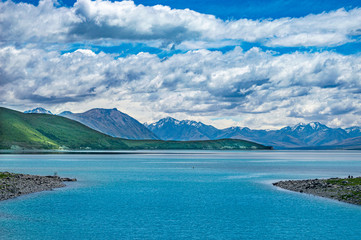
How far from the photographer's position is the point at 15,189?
73.6 m

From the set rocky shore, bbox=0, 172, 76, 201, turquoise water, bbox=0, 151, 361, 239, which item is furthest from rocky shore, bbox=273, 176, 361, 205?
rocky shore, bbox=0, 172, 76, 201

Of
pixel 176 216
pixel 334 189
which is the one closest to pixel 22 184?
pixel 176 216

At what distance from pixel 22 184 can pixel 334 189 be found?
65215mm

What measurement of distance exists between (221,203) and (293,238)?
25.3 m

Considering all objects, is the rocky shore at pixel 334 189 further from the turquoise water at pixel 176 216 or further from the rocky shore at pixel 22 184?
the rocky shore at pixel 22 184

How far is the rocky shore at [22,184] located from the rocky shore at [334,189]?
178 feet

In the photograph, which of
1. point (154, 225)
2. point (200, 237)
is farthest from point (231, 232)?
point (154, 225)

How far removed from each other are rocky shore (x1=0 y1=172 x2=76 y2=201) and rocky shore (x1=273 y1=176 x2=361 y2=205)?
54.2 meters

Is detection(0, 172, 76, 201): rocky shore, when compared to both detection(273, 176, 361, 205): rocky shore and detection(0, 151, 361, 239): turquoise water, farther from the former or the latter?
detection(273, 176, 361, 205): rocky shore

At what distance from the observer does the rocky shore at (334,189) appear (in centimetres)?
6614

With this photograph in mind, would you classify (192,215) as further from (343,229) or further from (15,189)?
(15,189)

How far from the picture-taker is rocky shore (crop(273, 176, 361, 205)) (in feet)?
217

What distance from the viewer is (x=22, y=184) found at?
81.4 metres

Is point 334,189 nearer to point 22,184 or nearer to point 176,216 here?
point 176,216
